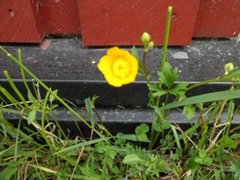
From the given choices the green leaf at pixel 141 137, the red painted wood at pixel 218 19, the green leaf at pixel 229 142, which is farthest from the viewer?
the red painted wood at pixel 218 19

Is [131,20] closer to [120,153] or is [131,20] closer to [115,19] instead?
[115,19]

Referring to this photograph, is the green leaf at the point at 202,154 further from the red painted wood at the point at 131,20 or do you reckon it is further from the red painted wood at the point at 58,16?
the red painted wood at the point at 58,16

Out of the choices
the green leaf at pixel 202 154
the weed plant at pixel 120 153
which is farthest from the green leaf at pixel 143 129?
the green leaf at pixel 202 154

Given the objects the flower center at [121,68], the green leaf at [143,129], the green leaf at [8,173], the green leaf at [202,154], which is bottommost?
the green leaf at [8,173]

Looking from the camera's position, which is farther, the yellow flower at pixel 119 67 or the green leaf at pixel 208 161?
the green leaf at pixel 208 161

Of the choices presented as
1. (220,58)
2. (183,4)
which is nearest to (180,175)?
(220,58)

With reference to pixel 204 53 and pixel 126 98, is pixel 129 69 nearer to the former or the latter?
pixel 126 98
